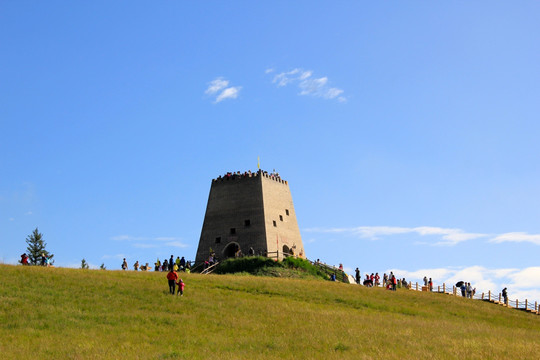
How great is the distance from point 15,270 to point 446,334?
24029mm

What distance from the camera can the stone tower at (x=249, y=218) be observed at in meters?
57.3

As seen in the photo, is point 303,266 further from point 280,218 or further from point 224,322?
point 224,322

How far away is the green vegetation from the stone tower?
262 cm

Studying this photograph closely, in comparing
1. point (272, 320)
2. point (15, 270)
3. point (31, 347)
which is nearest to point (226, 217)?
point (15, 270)

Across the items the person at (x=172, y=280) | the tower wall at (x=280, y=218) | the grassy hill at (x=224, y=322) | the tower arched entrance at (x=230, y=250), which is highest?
the tower wall at (x=280, y=218)

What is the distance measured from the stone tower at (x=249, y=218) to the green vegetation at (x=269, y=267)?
262 cm

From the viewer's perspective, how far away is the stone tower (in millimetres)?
57281

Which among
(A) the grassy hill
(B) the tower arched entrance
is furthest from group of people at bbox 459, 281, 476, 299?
(B) the tower arched entrance

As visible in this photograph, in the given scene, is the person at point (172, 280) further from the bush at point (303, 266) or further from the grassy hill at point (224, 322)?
the bush at point (303, 266)

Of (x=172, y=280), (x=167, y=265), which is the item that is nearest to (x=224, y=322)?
(x=172, y=280)

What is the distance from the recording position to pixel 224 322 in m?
26.8

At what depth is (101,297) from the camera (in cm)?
3036

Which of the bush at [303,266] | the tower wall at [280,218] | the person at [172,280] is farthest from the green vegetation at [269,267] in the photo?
the person at [172,280]

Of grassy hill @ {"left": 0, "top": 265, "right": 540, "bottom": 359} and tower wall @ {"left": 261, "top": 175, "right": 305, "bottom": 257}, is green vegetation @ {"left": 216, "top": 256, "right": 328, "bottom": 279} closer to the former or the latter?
tower wall @ {"left": 261, "top": 175, "right": 305, "bottom": 257}
